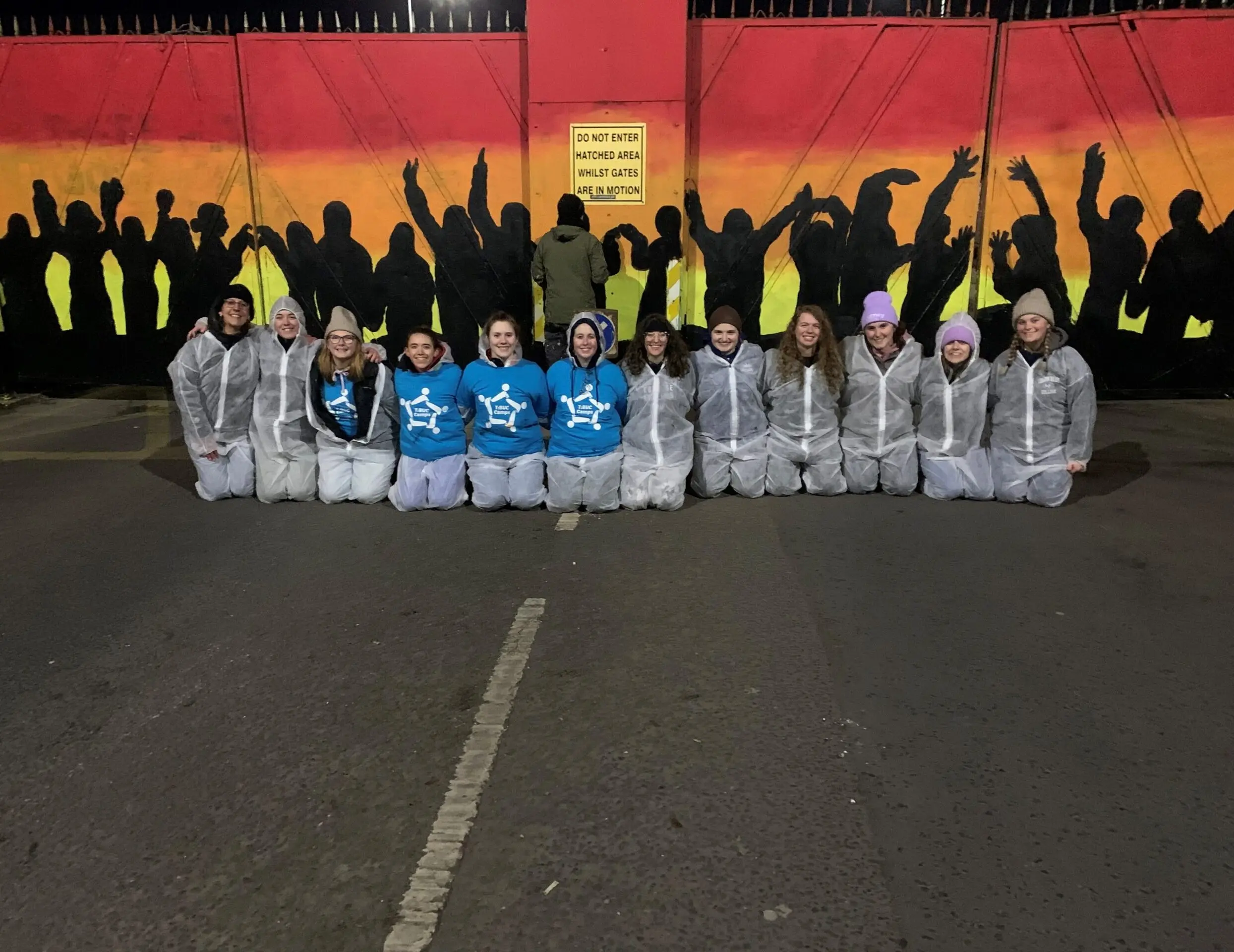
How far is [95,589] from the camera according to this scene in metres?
4.09

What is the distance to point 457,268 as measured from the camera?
8609 mm

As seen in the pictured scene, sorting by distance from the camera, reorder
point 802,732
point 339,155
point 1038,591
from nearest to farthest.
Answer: point 802,732, point 1038,591, point 339,155

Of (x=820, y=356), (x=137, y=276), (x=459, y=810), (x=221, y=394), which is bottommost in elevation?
(x=459, y=810)

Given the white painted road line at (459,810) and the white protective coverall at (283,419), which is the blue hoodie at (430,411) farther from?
the white painted road line at (459,810)

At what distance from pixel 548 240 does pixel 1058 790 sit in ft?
19.5

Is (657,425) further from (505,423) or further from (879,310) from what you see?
(879,310)

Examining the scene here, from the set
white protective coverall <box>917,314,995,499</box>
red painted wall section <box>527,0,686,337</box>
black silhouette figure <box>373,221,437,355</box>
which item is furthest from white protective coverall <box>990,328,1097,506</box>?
black silhouette figure <box>373,221,437,355</box>

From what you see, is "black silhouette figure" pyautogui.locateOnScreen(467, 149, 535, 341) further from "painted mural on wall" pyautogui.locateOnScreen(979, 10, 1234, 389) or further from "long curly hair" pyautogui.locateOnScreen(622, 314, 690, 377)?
"painted mural on wall" pyautogui.locateOnScreen(979, 10, 1234, 389)

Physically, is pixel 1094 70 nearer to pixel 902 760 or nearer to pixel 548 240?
pixel 548 240

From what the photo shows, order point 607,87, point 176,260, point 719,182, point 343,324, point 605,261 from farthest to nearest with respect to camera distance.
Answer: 1. point 176,260
2. point 719,182
3. point 607,87
4. point 605,261
5. point 343,324

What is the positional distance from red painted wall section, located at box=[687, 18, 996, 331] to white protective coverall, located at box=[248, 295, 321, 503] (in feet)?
14.7

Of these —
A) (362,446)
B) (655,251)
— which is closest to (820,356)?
(362,446)

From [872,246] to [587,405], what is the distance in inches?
177

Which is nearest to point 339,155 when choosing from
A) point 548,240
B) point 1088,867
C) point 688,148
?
A: point 548,240
